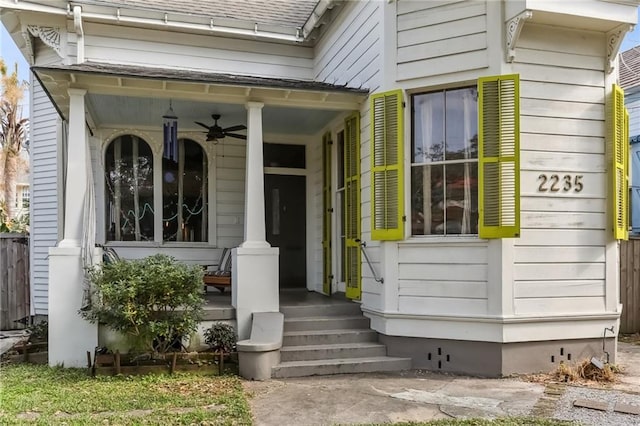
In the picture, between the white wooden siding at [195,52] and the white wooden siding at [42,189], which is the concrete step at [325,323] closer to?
the white wooden siding at [195,52]

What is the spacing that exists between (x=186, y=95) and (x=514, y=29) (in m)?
3.75

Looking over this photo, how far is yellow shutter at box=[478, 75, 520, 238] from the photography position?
5.37 metres

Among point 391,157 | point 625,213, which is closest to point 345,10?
point 391,157

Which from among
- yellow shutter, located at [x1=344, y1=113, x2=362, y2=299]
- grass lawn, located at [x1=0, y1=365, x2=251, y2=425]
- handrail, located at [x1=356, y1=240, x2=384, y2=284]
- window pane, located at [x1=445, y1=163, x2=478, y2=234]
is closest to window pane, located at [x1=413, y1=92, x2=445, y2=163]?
window pane, located at [x1=445, y1=163, x2=478, y2=234]

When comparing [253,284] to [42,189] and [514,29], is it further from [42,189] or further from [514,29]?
[42,189]

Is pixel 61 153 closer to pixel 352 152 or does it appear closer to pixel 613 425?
pixel 352 152

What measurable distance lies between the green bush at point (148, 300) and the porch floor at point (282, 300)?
462mm

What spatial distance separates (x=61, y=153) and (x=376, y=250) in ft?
18.1

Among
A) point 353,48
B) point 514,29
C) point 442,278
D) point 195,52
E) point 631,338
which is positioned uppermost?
point 195,52

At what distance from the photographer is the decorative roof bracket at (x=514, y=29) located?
5234mm

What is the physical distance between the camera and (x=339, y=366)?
18.2ft

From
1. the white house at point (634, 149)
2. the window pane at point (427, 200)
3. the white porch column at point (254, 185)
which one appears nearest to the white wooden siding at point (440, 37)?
the window pane at point (427, 200)

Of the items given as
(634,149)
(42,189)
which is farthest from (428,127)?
(634,149)

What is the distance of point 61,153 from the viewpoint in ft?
27.4
